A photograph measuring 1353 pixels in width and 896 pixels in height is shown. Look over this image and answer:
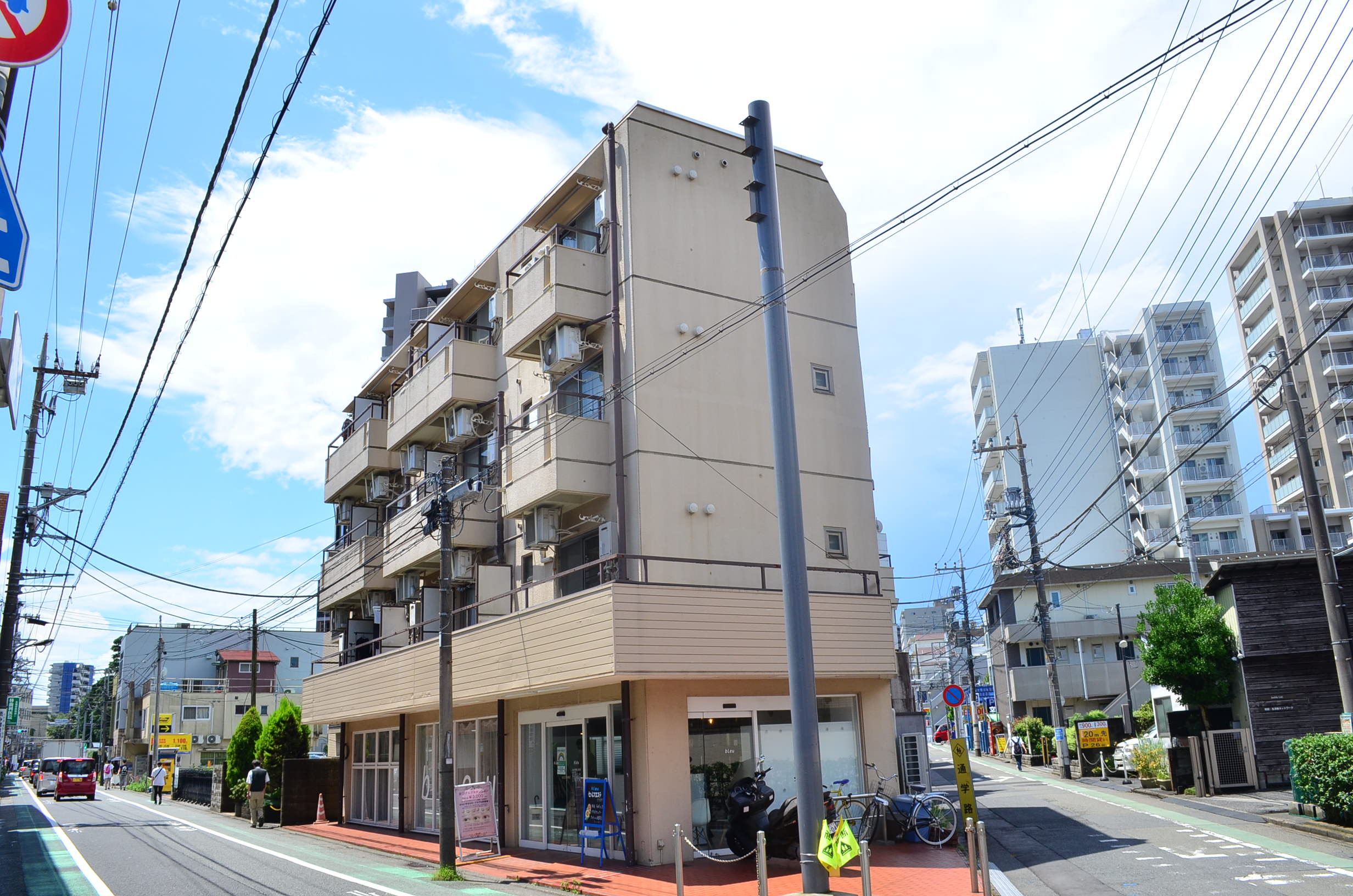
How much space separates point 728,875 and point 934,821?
175 inches

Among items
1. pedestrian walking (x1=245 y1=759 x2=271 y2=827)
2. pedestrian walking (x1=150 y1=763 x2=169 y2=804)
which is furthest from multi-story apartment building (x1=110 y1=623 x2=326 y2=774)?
pedestrian walking (x1=245 y1=759 x2=271 y2=827)

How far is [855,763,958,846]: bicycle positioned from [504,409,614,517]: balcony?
26.7 feet

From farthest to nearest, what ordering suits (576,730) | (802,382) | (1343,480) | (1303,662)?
(1343,480) < (1303,662) < (802,382) < (576,730)

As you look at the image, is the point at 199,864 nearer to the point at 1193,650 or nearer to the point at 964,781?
the point at 964,781

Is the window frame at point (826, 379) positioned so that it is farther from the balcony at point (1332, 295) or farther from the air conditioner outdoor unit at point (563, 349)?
the balcony at point (1332, 295)

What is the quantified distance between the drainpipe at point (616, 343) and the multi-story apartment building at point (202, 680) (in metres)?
65.1

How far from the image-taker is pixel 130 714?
86.4 metres

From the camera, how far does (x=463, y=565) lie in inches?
1018

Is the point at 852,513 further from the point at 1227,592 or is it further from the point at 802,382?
the point at 1227,592

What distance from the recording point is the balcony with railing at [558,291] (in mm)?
21406

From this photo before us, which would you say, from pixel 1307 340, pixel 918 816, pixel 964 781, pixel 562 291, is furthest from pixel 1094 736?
pixel 1307 340

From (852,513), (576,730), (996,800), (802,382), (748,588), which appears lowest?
(996,800)

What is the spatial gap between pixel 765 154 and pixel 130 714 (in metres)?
91.9

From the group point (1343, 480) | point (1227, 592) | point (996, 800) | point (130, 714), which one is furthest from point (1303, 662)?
point (130, 714)
